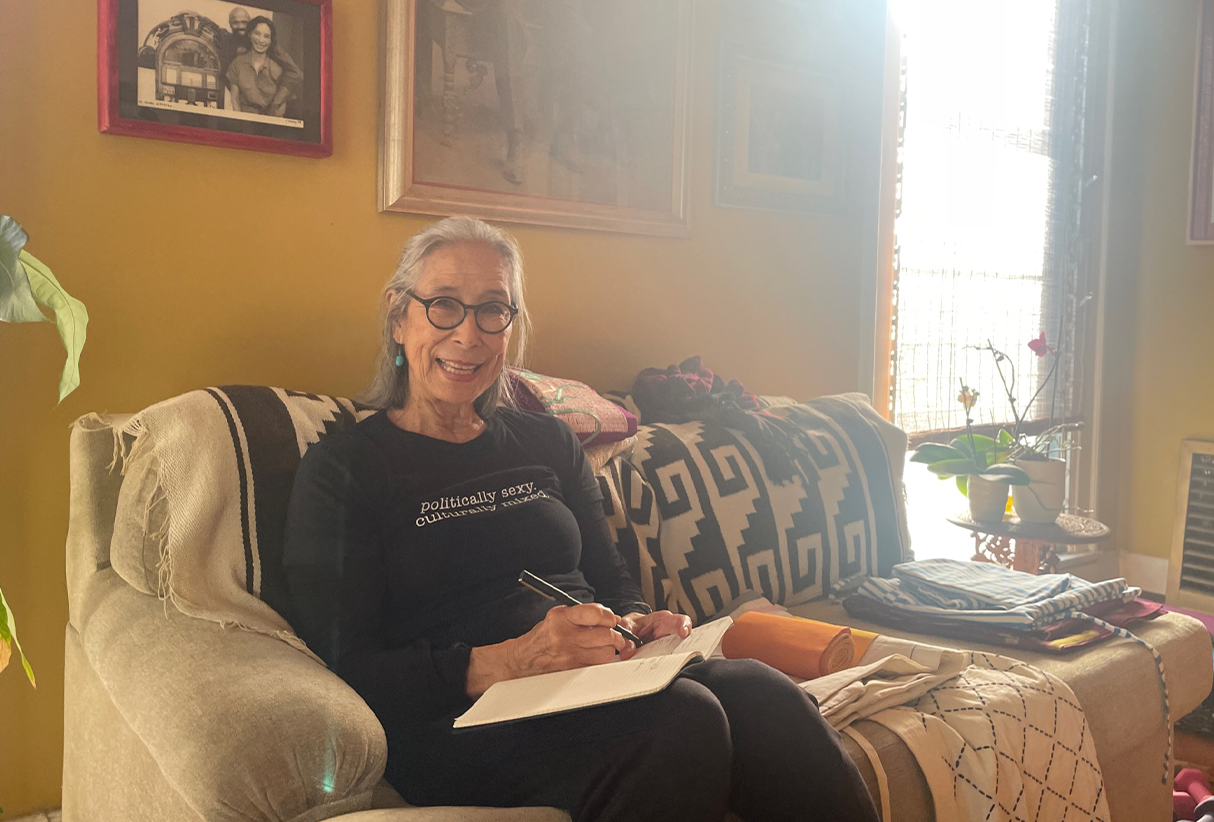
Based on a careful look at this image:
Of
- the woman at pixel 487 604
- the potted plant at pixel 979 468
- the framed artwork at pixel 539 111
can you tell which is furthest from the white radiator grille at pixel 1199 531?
the woman at pixel 487 604

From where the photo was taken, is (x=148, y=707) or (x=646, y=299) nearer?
(x=148, y=707)

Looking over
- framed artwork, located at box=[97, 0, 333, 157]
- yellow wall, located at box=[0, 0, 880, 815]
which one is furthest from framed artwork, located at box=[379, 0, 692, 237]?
framed artwork, located at box=[97, 0, 333, 157]

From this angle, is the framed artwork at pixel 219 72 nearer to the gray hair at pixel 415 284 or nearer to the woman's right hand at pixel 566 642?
the gray hair at pixel 415 284

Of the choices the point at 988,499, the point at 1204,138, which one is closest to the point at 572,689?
the point at 988,499

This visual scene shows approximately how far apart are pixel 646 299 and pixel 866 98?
1.13m

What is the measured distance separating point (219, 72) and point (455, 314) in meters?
0.80

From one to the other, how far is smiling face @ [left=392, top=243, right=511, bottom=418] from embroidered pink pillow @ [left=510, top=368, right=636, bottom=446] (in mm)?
331

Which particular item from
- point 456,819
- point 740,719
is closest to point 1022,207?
point 740,719

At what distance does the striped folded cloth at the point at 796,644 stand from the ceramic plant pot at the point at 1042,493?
1328 mm

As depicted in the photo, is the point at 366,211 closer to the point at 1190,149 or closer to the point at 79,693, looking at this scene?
the point at 79,693

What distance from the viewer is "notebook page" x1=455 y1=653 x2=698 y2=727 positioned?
1.15 m

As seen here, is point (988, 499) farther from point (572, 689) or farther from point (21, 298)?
point (21, 298)

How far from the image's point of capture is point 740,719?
131 centimetres

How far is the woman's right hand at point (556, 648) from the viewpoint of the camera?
4.27 ft
